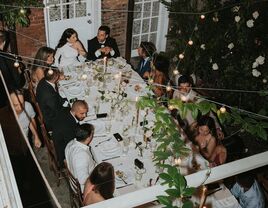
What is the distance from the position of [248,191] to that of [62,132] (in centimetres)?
218

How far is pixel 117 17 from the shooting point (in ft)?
23.8

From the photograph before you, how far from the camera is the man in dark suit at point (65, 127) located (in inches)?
168

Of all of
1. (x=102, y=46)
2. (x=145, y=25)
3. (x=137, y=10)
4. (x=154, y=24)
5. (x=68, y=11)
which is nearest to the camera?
(x=102, y=46)

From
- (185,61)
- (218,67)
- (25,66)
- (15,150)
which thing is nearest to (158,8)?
(185,61)

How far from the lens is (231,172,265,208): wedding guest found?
367 cm

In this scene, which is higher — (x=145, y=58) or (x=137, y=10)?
(x=137, y=10)

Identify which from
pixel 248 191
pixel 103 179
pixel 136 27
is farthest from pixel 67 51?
pixel 248 191

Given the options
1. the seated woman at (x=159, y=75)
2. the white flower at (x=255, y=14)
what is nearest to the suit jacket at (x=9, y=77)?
the seated woman at (x=159, y=75)

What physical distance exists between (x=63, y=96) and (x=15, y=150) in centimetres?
104

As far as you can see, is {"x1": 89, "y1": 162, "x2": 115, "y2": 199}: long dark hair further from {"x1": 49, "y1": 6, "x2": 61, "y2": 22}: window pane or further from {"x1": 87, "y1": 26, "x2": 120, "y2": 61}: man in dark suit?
{"x1": 49, "y1": 6, "x2": 61, "y2": 22}: window pane

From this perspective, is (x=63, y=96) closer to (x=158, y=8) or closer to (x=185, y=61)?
(x=185, y=61)

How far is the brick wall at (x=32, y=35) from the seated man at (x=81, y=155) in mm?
3316

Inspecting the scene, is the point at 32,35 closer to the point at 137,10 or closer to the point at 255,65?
the point at 137,10

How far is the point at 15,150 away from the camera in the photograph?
178 inches
